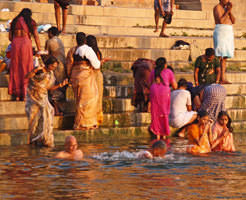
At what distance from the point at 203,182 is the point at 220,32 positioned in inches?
280

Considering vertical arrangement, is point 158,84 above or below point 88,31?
below

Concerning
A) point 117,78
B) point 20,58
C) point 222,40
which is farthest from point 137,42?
point 20,58

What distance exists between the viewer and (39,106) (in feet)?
38.2

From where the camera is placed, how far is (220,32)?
1530 centimetres

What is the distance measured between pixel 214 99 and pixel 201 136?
1.97 m

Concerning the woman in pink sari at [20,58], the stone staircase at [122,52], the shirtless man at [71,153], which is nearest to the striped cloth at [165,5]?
the stone staircase at [122,52]

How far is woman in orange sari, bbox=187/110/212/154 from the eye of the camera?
11.0 metres

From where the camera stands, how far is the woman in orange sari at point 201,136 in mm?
11016

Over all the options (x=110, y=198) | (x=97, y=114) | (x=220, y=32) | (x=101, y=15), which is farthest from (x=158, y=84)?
(x=101, y=15)

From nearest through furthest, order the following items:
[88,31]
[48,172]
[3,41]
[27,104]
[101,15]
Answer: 1. [48,172]
2. [27,104]
3. [3,41]
4. [88,31]
5. [101,15]

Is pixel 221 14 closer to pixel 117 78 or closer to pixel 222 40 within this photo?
pixel 222 40

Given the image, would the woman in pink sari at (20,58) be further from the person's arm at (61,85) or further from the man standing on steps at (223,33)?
the man standing on steps at (223,33)

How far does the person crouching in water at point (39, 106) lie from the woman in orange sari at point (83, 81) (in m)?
0.76

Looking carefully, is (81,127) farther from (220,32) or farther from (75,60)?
(220,32)
